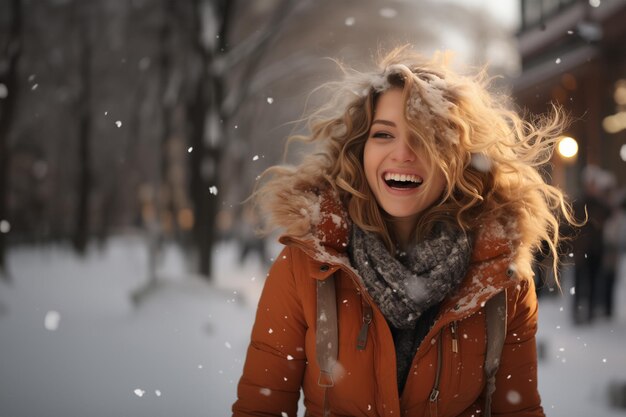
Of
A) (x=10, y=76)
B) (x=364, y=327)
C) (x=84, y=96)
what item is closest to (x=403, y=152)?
(x=364, y=327)

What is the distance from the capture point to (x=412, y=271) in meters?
2.30

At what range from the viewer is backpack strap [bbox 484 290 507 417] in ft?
7.01

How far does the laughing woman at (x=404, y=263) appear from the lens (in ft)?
7.00

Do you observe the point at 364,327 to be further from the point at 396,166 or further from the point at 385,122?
the point at 385,122

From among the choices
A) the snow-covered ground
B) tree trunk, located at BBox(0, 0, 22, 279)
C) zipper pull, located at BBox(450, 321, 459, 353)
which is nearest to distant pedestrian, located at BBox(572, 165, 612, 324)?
the snow-covered ground

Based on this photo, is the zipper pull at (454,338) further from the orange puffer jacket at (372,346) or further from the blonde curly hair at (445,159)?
the blonde curly hair at (445,159)

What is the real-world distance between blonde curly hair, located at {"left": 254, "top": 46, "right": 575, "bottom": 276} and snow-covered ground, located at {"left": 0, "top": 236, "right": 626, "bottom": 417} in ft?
10.1

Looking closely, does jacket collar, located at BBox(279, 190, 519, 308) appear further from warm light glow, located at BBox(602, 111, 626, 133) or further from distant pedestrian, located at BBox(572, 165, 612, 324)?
warm light glow, located at BBox(602, 111, 626, 133)

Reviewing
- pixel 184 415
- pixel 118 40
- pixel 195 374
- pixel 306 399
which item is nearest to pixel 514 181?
pixel 306 399

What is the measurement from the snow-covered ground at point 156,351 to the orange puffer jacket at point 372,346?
9.30 ft

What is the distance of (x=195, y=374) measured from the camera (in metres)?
5.77

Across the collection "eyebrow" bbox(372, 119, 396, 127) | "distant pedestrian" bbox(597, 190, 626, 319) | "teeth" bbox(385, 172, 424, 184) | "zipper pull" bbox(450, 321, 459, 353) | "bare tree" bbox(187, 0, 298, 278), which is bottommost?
"zipper pull" bbox(450, 321, 459, 353)

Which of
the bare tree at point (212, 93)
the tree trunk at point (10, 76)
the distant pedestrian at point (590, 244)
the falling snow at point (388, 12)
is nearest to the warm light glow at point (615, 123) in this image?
the falling snow at point (388, 12)

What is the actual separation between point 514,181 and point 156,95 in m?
13.8
